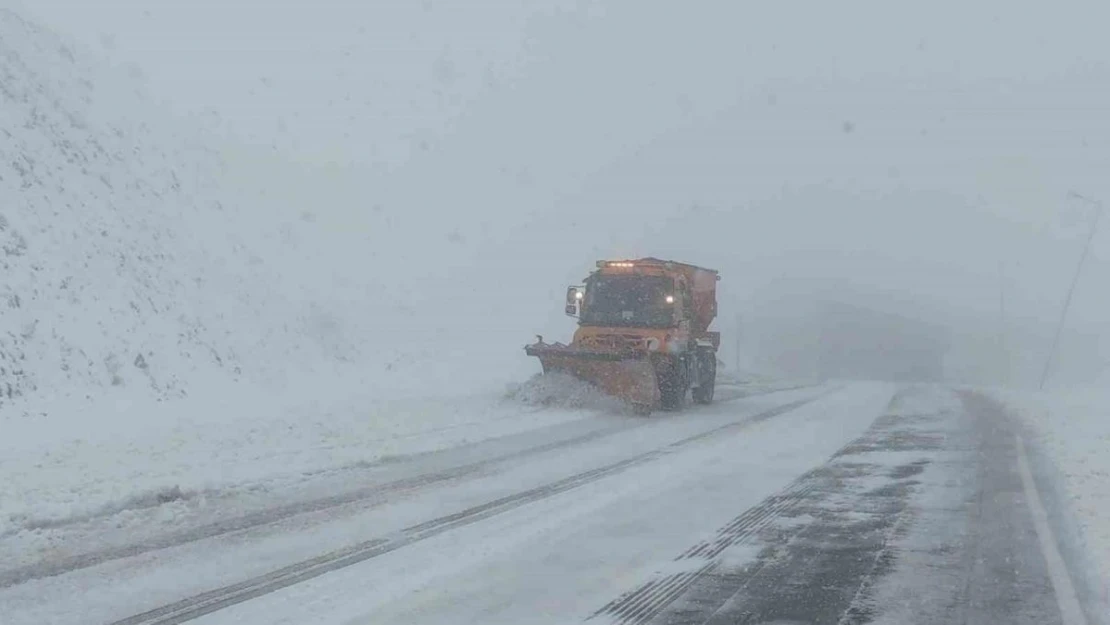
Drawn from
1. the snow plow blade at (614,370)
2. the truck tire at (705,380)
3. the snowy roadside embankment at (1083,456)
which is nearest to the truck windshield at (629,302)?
the snow plow blade at (614,370)

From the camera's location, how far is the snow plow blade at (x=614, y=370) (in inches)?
781

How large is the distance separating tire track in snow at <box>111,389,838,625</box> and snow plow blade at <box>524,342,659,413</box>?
7100mm

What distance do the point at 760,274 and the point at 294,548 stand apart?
6410 cm

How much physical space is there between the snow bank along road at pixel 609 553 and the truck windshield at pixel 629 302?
7.96 m

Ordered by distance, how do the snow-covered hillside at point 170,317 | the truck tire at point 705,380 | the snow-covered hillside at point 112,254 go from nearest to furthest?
the snow-covered hillside at point 170,317, the snow-covered hillside at point 112,254, the truck tire at point 705,380

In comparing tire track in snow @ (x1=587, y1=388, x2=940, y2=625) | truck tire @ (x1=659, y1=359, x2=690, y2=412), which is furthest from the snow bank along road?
truck tire @ (x1=659, y1=359, x2=690, y2=412)

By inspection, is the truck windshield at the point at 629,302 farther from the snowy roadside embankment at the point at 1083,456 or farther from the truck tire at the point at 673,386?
the snowy roadside embankment at the point at 1083,456

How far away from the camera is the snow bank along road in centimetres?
610

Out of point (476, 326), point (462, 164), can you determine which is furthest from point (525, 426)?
point (462, 164)

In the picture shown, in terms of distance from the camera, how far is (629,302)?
2123cm

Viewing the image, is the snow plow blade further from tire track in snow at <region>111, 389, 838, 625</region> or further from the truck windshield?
tire track in snow at <region>111, 389, 838, 625</region>

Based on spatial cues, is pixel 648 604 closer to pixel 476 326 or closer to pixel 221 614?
pixel 221 614

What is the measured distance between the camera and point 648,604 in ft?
20.4

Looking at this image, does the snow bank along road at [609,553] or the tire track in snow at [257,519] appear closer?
the snow bank along road at [609,553]
